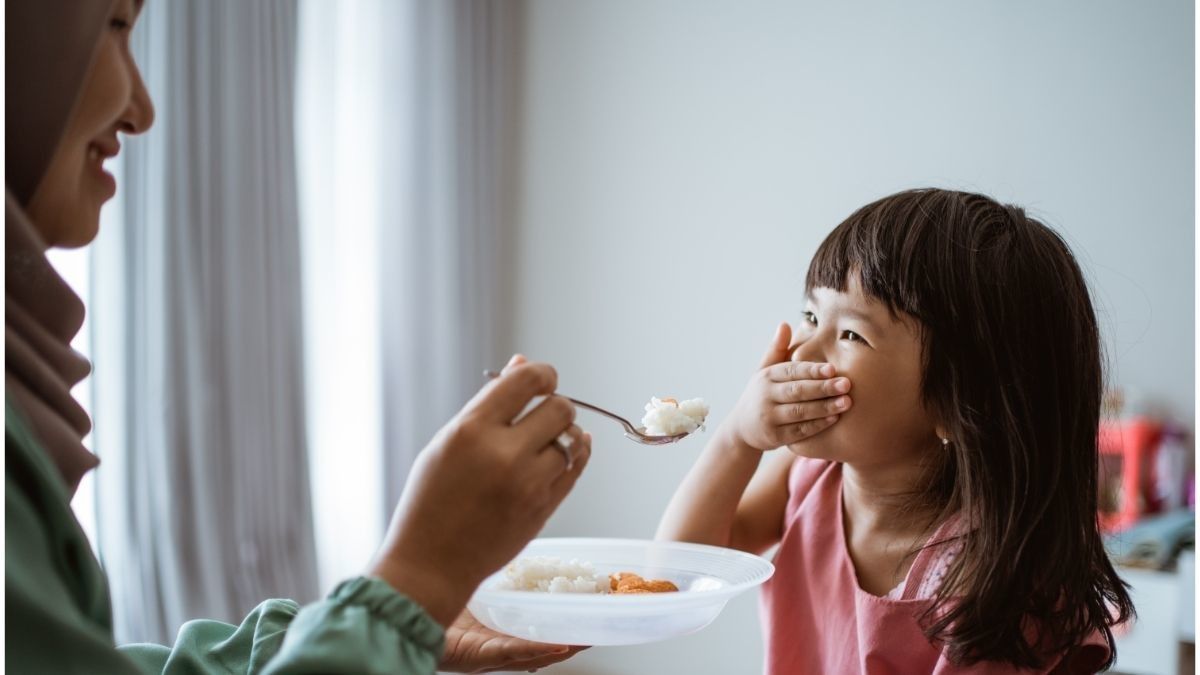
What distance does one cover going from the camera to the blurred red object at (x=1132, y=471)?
288 centimetres

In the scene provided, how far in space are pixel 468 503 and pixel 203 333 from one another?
6.97 feet

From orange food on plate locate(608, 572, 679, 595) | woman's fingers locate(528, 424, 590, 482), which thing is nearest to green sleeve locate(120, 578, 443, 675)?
woman's fingers locate(528, 424, 590, 482)

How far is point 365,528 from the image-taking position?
3334 millimetres

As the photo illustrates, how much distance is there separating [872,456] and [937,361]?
0.17 meters

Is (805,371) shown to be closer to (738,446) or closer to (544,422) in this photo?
(738,446)

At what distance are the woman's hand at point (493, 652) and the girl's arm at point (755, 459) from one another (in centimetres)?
41

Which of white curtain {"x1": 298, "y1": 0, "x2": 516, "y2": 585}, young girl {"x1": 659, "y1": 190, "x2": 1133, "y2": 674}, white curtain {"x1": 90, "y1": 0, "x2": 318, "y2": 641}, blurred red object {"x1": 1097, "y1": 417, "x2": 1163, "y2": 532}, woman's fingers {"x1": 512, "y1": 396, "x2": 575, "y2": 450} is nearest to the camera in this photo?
woman's fingers {"x1": 512, "y1": 396, "x2": 575, "y2": 450}

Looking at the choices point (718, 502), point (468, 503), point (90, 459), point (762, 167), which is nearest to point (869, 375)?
point (718, 502)

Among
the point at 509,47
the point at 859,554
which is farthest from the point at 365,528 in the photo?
the point at 859,554

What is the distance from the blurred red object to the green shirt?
8.87ft

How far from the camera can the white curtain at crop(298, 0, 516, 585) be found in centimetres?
313

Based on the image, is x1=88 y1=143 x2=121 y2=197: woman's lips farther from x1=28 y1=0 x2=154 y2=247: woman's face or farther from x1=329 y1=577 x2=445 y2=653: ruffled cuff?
x1=329 y1=577 x2=445 y2=653: ruffled cuff

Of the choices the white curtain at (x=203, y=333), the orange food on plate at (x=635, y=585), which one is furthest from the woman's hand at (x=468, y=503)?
the white curtain at (x=203, y=333)

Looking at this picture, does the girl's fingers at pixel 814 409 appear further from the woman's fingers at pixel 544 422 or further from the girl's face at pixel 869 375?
the woman's fingers at pixel 544 422
